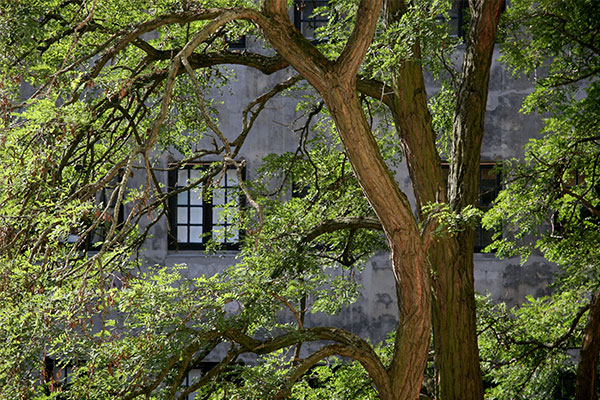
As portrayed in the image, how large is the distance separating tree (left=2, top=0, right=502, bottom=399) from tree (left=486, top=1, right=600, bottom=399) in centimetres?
51

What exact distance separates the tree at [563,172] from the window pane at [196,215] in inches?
268

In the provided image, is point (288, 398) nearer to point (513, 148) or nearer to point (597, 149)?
point (597, 149)

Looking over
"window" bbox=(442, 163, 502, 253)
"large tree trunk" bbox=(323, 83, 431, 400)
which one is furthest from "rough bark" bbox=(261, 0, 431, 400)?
"window" bbox=(442, 163, 502, 253)

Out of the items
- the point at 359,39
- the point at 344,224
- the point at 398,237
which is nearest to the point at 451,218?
the point at 398,237

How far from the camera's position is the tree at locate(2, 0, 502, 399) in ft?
20.6

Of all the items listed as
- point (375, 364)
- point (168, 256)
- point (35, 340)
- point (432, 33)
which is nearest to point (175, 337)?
point (35, 340)

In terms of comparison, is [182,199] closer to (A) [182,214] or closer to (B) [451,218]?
(A) [182,214]

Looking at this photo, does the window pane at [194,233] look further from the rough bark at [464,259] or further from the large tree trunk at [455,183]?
the rough bark at [464,259]

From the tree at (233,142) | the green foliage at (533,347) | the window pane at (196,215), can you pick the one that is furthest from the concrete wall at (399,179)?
the tree at (233,142)

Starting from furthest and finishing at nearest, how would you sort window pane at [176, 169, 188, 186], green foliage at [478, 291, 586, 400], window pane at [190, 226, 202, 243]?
window pane at [190, 226, 202, 243] → window pane at [176, 169, 188, 186] → green foliage at [478, 291, 586, 400]

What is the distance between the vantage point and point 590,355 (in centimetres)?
928

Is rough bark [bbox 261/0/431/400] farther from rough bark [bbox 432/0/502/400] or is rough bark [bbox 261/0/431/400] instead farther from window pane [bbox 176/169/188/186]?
window pane [bbox 176/169/188/186]

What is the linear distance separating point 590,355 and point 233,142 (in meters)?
4.21

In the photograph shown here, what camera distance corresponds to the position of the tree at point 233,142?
629 centimetres
